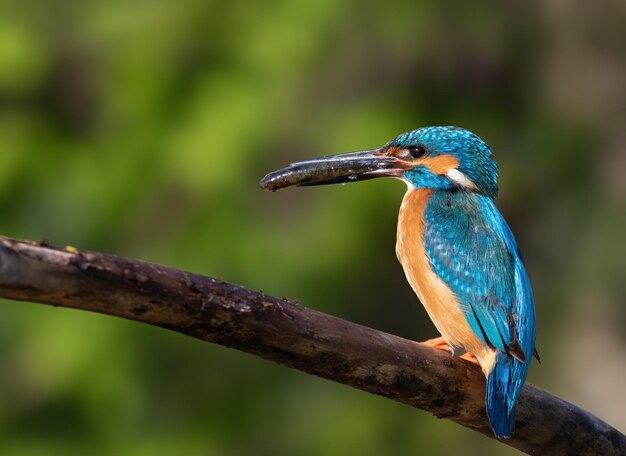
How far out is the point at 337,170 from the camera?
418 cm

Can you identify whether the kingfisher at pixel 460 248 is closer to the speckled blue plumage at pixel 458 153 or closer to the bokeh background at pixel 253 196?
the speckled blue plumage at pixel 458 153

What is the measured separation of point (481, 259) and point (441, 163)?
0.59 m

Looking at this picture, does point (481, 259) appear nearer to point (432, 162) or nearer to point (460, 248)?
point (460, 248)

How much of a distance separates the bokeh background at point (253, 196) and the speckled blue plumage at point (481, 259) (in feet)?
4.14

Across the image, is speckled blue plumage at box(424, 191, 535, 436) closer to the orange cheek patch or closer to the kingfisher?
the kingfisher

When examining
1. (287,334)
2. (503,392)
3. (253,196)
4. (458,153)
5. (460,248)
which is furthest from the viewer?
(253,196)

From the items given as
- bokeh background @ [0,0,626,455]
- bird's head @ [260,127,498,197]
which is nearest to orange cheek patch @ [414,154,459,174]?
bird's head @ [260,127,498,197]

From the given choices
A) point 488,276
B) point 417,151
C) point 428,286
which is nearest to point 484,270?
point 488,276

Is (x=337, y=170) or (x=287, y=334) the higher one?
(x=337, y=170)

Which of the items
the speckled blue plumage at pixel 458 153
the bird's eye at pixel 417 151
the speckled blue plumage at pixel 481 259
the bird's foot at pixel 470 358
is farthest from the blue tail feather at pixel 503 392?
the bird's eye at pixel 417 151

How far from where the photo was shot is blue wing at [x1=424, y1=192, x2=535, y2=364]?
145 inches

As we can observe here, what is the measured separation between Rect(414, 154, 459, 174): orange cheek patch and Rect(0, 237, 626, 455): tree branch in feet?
3.26

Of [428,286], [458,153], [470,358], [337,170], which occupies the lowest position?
[470,358]

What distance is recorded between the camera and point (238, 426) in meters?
5.96
